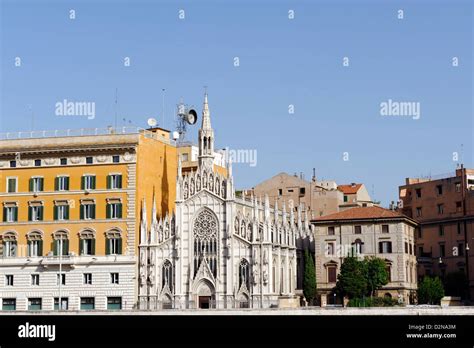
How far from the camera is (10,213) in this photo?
92312 millimetres

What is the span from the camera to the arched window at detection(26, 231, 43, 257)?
3583 inches

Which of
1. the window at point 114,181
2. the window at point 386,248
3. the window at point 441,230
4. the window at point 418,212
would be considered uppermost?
the window at point 114,181

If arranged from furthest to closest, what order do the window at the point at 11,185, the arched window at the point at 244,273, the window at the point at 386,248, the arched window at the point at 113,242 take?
the window at the point at 386,248, the window at the point at 11,185, the arched window at the point at 113,242, the arched window at the point at 244,273

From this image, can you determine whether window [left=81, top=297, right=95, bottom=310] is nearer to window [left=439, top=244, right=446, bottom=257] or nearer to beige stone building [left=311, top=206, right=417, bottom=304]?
beige stone building [left=311, top=206, right=417, bottom=304]

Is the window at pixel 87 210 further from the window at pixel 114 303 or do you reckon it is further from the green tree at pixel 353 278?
the green tree at pixel 353 278

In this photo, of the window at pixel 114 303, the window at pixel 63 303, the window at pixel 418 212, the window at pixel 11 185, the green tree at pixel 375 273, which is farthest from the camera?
the window at pixel 418 212

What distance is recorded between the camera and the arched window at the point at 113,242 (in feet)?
292

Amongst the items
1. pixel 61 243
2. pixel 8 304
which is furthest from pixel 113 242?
pixel 8 304

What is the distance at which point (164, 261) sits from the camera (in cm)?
8962

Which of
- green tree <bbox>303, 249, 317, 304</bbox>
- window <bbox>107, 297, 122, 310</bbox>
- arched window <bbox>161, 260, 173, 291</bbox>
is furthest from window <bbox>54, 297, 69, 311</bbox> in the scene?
green tree <bbox>303, 249, 317, 304</bbox>

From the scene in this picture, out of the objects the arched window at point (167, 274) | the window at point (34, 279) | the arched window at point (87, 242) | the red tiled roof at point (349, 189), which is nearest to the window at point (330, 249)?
the arched window at point (167, 274)

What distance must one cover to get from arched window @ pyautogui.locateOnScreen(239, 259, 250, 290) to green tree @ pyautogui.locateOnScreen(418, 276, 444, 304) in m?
17.7

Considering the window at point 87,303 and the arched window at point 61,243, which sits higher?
the arched window at point 61,243

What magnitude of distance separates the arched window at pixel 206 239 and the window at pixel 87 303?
9.72m
